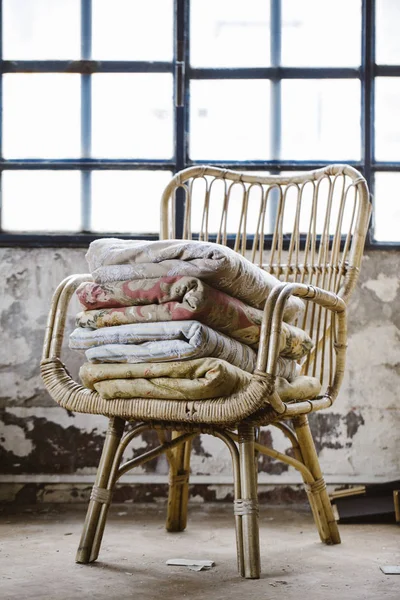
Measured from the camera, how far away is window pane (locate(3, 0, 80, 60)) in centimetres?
279

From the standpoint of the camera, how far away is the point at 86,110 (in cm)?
279

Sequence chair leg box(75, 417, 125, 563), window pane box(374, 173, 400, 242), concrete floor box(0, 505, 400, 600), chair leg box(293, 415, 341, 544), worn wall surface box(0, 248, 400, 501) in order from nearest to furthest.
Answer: concrete floor box(0, 505, 400, 600) < chair leg box(75, 417, 125, 563) < chair leg box(293, 415, 341, 544) < worn wall surface box(0, 248, 400, 501) < window pane box(374, 173, 400, 242)

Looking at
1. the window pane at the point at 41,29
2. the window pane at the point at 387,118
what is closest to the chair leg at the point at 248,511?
the window pane at the point at 387,118

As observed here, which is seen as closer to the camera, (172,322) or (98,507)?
(172,322)

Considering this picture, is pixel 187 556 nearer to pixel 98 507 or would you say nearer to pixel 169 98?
pixel 98 507

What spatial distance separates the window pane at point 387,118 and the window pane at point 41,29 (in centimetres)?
114

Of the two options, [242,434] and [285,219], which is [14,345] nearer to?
[285,219]

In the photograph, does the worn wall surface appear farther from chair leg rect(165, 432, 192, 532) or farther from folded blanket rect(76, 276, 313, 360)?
folded blanket rect(76, 276, 313, 360)

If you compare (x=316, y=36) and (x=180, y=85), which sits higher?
(x=316, y=36)

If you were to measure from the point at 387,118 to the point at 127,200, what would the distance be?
101cm

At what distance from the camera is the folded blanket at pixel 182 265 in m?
1.58

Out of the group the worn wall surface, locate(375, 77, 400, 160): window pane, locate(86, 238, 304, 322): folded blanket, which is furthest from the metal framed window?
locate(86, 238, 304, 322): folded blanket

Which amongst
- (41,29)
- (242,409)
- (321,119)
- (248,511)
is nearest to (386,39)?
(321,119)

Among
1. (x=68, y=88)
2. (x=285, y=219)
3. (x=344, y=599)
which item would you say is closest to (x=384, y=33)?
(x=285, y=219)
